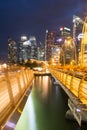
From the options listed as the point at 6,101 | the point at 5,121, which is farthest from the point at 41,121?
the point at 5,121

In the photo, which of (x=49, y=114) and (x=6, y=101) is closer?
(x=6, y=101)

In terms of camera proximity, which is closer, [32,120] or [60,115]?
[32,120]

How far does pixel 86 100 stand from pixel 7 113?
5.76 meters

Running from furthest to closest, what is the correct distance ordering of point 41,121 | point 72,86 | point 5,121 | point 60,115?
1. point 60,115
2. point 41,121
3. point 72,86
4. point 5,121

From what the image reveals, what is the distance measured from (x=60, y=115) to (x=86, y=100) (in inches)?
836

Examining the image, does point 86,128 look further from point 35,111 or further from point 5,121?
point 5,121

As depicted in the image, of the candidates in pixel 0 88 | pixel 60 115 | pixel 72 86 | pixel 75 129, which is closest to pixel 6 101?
pixel 0 88

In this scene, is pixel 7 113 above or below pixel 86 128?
above

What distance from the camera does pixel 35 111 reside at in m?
37.7

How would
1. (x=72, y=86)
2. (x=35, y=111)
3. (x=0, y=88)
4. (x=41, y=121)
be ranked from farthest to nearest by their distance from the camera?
(x=35, y=111) → (x=41, y=121) → (x=72, y=86) → (x=0, y=88)

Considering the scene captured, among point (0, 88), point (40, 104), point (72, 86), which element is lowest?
point (40, 104)

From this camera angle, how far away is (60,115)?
34.3 m

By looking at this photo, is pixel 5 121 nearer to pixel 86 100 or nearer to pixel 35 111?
pixel 86 100

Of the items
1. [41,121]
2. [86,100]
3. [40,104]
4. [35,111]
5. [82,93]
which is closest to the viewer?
[86,100]
